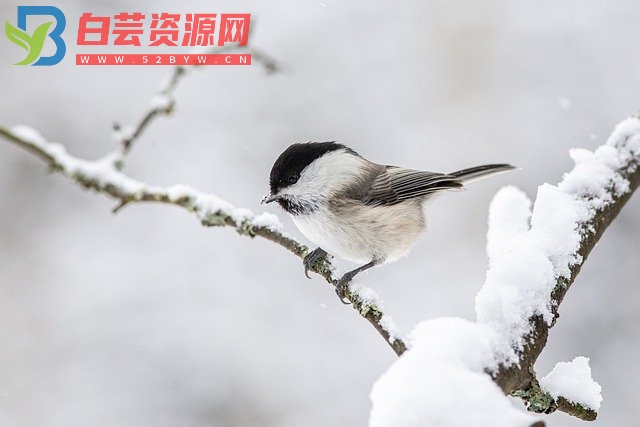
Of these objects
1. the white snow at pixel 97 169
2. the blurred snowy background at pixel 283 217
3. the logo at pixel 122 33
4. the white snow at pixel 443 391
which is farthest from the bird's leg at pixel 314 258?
the logo at pixel 122 33

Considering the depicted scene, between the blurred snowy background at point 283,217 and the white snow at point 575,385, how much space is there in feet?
11.5

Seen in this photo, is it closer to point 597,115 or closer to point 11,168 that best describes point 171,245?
point 11,168

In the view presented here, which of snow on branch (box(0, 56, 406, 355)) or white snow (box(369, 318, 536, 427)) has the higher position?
snow on branch (box(0, 56, 406, 355))

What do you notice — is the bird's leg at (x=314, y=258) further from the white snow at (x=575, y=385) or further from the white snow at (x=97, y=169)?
the white snow at (x=575, y=385)

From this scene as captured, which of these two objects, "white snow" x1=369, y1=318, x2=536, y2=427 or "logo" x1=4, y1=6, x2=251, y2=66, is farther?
"logo" x1=4, y1=6, x2=251, y2=66

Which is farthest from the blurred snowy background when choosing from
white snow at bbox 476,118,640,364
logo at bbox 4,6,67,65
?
white snow at bbox 476,118,640,364

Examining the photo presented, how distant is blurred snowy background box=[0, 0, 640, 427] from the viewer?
5.20 m

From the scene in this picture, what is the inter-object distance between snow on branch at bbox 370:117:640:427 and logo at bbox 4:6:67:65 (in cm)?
508

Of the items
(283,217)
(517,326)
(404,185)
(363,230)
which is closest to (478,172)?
(404,185)

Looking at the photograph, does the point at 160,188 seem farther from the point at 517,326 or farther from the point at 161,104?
the point at 517,326

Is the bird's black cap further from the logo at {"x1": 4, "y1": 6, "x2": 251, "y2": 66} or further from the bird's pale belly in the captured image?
the logo at {"x1": 4, "y1": 6, "x2": 251, "y2": 66}

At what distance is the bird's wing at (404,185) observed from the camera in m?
2.87

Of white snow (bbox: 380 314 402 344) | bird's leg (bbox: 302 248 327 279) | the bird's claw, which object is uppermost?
bird's leg (bbox: 302 248 327 279)

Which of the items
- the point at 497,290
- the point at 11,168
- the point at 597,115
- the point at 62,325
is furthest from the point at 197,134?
the point at 497,290
